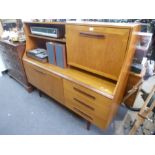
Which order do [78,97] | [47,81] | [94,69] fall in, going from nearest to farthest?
1. [94,69]
2. [78,97]
3. [47,81]

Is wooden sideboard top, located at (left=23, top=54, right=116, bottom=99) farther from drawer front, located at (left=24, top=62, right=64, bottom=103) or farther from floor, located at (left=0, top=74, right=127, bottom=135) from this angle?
floor, located at (left=0, top=74, right=127, bottom=135)

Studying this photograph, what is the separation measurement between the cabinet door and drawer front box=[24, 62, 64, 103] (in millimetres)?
374

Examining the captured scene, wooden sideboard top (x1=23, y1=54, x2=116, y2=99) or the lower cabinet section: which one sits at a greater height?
wooden sideboard top (x1=23, y1=54, x2=116, y2=99)

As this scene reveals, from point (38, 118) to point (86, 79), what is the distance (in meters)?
0.95

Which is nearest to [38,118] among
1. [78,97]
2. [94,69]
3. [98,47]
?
[78,97]

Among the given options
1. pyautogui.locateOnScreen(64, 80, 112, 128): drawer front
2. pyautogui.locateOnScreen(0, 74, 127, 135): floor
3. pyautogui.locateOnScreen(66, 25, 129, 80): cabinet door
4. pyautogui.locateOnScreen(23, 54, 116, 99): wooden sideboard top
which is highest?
pyautogui.locateOnScreen(66, 25, 129, 80): cabinet door

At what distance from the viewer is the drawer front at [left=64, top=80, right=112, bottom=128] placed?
3.69 ft

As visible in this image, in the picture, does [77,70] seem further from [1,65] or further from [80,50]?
[1,65]

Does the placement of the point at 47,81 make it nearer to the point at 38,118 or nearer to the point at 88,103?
the point at 38,118

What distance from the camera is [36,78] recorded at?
5.90 ft

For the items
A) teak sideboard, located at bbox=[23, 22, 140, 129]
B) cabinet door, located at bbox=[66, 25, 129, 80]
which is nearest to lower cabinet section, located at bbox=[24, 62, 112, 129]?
teak sideboard, located at bbox=[23, 22, 140, 129]

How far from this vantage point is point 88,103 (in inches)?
49.1

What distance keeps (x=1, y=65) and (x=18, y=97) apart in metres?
1.09

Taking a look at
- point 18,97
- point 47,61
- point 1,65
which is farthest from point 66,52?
point 1,65
